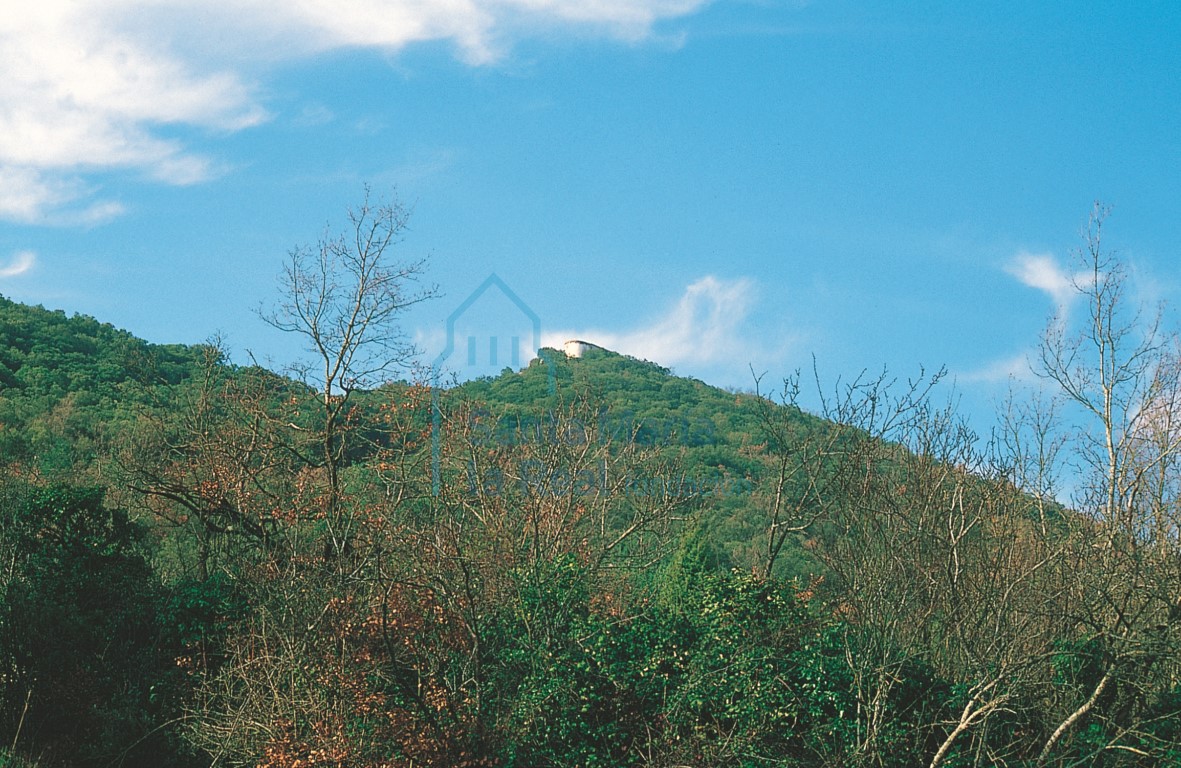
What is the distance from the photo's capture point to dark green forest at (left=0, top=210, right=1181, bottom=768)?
10.2 metres

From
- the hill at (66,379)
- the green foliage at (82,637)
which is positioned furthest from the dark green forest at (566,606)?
the hill at (66,379)

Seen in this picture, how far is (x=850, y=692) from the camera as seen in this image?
10.4 meters

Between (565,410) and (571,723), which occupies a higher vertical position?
(565,410)

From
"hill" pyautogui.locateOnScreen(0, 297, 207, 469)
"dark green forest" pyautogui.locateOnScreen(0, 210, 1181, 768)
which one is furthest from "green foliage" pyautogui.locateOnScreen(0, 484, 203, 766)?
"hill" pyautogui.locateOnScreen(0, 297, 207, 469)

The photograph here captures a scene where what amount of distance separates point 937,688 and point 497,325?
364 inches

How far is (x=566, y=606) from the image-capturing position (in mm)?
11312

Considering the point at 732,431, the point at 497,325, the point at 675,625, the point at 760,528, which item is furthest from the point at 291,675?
the point at 732,431

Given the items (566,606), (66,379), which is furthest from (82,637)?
(66,379)

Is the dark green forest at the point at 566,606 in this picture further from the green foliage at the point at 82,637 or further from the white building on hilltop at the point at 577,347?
the white building on hilltop at the point at 577,347

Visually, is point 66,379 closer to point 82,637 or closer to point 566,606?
point 82,637

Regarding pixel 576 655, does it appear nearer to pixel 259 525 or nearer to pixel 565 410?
pixel 565 410

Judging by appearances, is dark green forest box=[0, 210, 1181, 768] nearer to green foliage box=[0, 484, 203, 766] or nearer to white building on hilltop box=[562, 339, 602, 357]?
green foliage box=[0, 484, 203, 766]

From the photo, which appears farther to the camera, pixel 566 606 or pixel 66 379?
pixel 66 379

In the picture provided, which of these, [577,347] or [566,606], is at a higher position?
[577,347]
